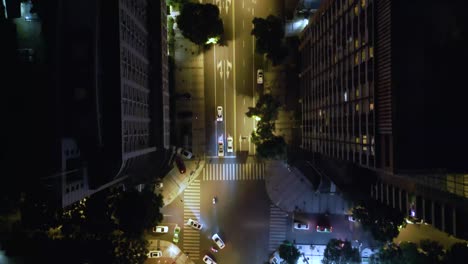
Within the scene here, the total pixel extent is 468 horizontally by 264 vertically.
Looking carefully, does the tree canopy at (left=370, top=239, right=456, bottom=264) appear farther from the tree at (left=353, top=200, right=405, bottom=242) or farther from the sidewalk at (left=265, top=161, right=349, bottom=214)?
the sidewalk at (left=265, top=161, right=349, bottom=214)

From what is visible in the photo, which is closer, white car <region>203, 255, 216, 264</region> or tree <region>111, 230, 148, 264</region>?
tree <region>111, 230, 148, 264</region>

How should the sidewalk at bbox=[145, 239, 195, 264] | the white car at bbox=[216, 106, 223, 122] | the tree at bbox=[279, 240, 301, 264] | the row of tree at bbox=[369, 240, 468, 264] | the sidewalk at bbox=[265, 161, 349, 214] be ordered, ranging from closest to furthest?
1. the row of tree at bbox=[369, 240, 468, 264]
2. the tree at bbox=[279, 240, 301, 264]
3. the sidewalk at bbox=[265, 161, 349, 214]
4. the sidewalk at bbox=[145, 239, 195, 264]
5. the white car at bbox=[216, 106, 223, 122]

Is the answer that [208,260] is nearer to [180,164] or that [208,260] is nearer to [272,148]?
[180,164]

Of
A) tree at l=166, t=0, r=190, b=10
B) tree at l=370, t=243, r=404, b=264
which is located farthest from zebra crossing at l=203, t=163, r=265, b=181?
tree at l=166, t=0, r=190, b=10

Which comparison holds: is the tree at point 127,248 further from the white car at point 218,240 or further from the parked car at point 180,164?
the parked car at point 180,164

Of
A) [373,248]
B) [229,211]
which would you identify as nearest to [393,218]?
[373,248]
